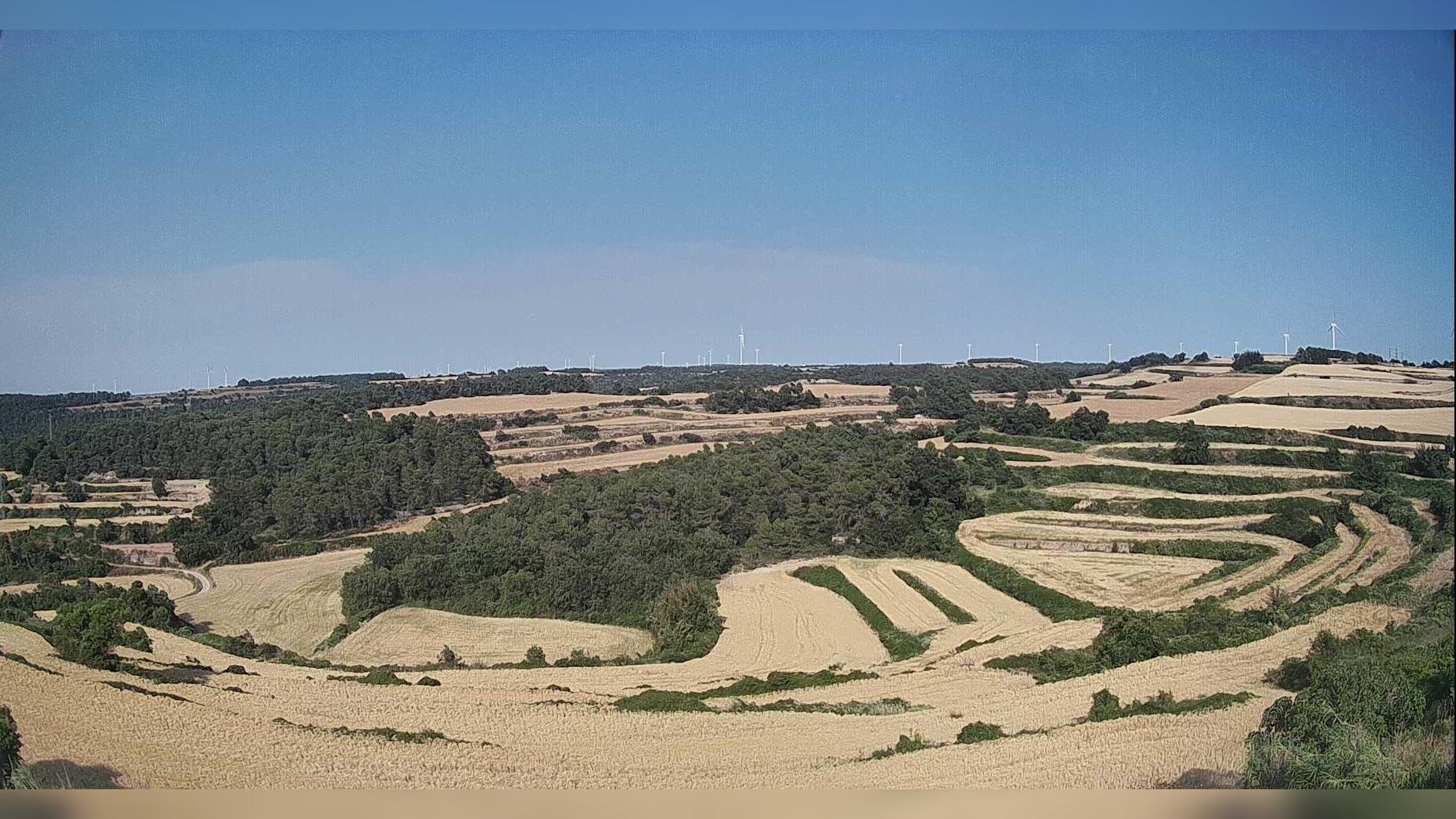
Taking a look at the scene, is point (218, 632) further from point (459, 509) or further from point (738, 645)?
point (738, 645)

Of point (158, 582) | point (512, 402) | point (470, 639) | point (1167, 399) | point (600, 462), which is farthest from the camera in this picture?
point (512, 402)

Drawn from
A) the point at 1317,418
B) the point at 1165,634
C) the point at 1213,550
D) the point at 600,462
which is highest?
the point at 1317,418

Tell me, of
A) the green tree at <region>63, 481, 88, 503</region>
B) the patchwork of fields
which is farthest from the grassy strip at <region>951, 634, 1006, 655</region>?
the green tree at <region>63, 481, 88, 503</region>

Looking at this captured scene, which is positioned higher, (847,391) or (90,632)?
(847,391)

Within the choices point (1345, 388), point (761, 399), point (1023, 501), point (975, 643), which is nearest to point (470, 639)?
point (761, 399)

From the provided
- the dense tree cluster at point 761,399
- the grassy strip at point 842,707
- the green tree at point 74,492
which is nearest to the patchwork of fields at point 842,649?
the grassy strip at point 842,707

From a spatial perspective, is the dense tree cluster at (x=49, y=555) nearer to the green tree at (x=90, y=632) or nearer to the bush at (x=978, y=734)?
the green tree at (x=90, y=632)

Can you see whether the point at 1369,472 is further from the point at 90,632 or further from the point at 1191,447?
the point at 90,632

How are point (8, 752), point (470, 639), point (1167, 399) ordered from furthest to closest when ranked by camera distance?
point (1167, 399)
point (470, 639)
point (8, 752)
